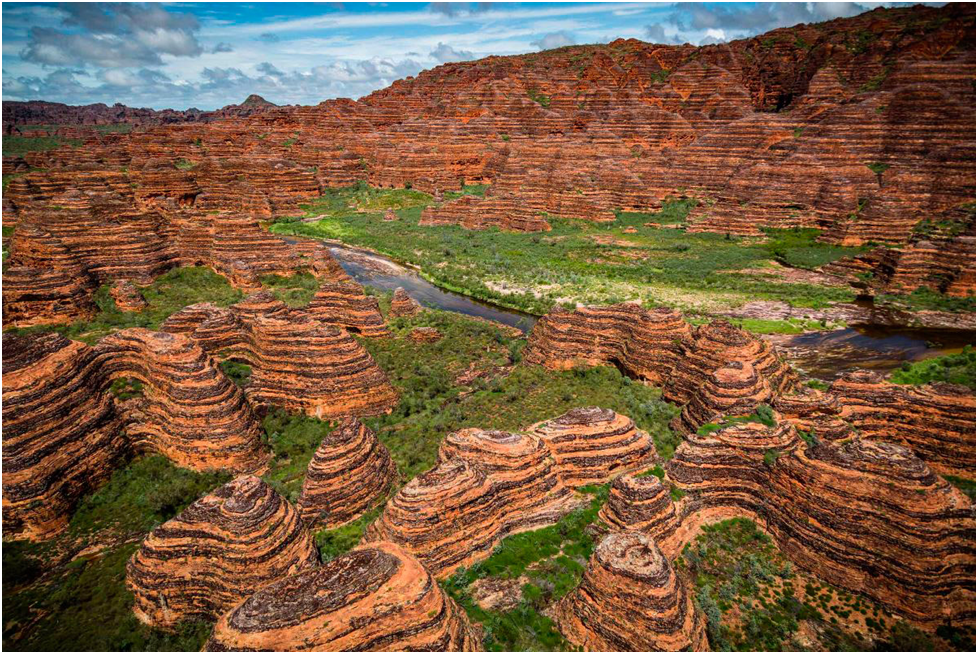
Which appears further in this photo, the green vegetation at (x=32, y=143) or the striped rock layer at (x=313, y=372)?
the green vegetation at (x=32, y=143)

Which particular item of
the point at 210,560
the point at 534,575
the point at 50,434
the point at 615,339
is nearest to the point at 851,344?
the point at 615,339

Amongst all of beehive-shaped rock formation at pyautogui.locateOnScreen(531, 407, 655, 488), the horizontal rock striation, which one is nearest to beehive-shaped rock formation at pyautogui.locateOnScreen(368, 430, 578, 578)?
beehive-shaped rock formation at pyautogui.locateOnScreen(531, 407, 655, 488)

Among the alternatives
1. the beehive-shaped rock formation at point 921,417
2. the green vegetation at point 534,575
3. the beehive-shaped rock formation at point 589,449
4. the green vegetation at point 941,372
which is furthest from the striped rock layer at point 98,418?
→ the green vegetation at point 941,372

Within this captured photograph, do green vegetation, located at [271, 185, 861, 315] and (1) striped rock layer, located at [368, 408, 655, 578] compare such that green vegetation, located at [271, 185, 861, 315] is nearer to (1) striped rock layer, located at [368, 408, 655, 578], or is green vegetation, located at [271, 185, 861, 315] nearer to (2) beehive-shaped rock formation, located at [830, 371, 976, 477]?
(2) beehive-shaped rock formation, located at [830, 371, 976, 477]

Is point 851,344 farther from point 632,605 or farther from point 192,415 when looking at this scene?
point 192,415

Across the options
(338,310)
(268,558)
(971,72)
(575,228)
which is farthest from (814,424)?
(971,72)

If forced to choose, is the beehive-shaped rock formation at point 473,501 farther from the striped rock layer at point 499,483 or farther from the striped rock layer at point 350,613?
the striped rock layer at point 350,613

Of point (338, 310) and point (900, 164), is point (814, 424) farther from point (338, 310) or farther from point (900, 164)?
point (900, 164)
